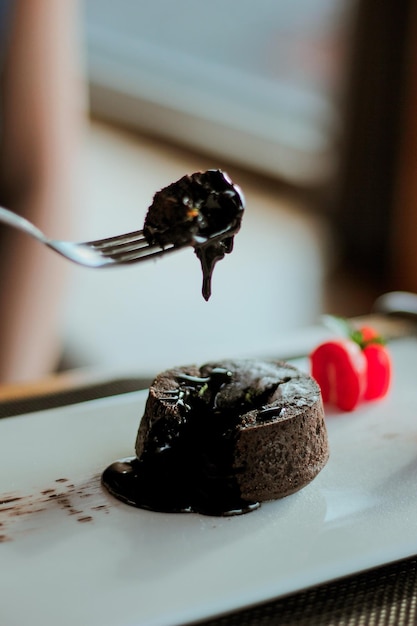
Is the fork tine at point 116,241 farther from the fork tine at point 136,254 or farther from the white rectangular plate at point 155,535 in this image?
the white rectangular plate at point 155,535

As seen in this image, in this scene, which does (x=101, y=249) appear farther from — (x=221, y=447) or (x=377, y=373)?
(x=377, y=373)

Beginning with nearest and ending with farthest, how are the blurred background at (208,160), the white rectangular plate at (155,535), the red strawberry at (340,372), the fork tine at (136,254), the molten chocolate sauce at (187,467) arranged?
the white rectangular plate at (155,535) → the molten chocolate sauce at (187,467) → the fork tine at (136,254) → the red strawberry at (340,372) → the blurred background at (208,160)

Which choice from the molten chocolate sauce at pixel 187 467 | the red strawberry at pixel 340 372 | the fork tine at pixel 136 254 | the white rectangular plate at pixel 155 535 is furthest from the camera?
the red strawberry at pixel 340 372

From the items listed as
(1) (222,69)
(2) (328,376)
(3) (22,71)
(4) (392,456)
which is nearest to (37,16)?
(3) (22,71)

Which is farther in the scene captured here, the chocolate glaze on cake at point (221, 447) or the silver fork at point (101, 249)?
the silver fork at point (101, 249)

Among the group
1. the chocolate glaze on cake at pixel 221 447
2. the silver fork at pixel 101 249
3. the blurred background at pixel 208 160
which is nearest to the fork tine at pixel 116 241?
the silver fork at pixel 101 249

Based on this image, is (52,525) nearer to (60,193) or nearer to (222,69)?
(60,193)

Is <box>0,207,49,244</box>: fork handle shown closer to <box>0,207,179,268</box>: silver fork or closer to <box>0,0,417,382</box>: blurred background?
<box>0,207,179,268</box>: silver fork

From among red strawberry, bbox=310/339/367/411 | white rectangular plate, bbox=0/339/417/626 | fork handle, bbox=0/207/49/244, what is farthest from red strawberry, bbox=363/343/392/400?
fork handle, bbox=0/207/49/244
